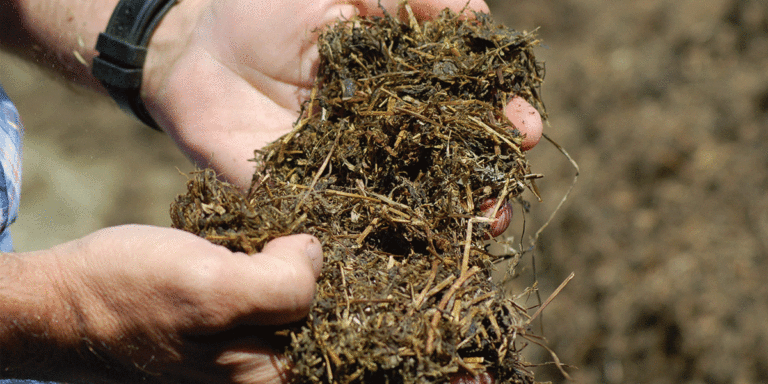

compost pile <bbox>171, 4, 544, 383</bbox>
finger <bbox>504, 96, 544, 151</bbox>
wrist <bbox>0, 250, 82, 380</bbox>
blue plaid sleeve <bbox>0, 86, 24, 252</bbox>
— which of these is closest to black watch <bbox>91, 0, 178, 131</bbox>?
blue plaid sleeve <bbox>0, 86, 24, 252</bbox>

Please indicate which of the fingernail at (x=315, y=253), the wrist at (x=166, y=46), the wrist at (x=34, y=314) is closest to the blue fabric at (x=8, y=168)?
Result: the wrist at (x=34, y=314)

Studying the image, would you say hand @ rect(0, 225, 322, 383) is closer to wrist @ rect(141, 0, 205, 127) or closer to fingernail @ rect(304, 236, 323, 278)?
A: fingernail @ rect(304, 236, 323, 278)

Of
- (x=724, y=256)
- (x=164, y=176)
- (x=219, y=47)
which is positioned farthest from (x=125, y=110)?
(x=724, y=256)

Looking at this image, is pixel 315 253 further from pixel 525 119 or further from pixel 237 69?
pixel 237 69

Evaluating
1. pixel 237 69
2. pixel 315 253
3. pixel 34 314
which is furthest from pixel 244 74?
pixel 34 314

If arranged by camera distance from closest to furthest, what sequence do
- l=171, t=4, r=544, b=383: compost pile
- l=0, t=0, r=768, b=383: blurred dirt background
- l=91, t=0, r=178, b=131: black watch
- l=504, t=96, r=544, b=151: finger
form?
1. l=171, t=4, r=544, b=383: compost pile
2. l=504, t=96, r=544, b=151: finger
3. l=91, t=0, r=178, b=131: black watch
4. l=0, t=0, r=768, b=383: blurred dirt background

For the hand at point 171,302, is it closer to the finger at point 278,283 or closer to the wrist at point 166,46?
the finger at point 278,283
